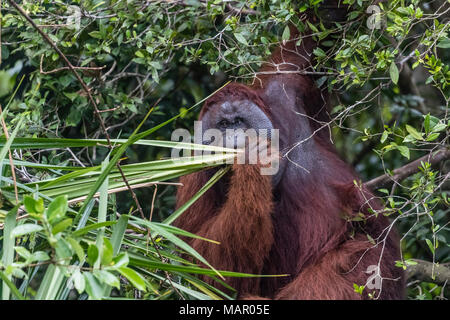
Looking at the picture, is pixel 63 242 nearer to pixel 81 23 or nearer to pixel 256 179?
pixel 256 179

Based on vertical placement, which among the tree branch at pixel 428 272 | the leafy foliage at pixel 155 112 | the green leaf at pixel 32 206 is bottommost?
the tree branch at pixel 428 272

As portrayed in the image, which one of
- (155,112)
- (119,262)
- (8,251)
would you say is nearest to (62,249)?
(119,262)

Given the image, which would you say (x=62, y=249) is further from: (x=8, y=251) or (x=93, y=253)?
(x=8, y=251)

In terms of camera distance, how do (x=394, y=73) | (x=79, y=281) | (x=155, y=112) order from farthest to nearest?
(x=155, y=112) < (x=394, y=73) < (x=79, y=281)

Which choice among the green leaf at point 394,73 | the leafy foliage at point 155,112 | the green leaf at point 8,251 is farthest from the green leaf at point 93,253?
the green leaf at point 394,73

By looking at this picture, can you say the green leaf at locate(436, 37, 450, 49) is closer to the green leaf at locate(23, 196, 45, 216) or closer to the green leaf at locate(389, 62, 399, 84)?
the green leaf at locate(389, 62, 399, 84)

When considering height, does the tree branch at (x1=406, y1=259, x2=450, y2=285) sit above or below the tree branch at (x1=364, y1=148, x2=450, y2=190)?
below

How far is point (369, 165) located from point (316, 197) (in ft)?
6.19

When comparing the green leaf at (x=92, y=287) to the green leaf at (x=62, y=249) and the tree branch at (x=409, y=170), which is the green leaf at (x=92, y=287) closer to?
the green leaf at (x=62, y=249)

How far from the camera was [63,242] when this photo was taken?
2.42 m

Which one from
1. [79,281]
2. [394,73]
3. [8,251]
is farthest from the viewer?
[394,73]

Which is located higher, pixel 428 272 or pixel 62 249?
pixel 62 249

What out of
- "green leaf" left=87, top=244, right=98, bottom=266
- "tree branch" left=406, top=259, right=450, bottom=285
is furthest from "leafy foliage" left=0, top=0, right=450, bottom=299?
"tree branch" left=406, top=259, right=450, bottom=285

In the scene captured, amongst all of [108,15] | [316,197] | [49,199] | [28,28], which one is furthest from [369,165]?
[49,199]
